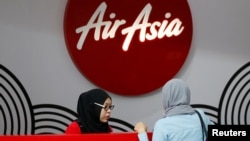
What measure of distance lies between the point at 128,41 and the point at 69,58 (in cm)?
51

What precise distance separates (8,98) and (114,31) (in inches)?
40.5

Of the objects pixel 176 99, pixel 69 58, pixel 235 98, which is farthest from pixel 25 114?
pixel 235 98

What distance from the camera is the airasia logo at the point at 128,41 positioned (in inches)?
141

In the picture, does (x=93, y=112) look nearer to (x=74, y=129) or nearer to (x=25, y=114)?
(x=74, y=129)

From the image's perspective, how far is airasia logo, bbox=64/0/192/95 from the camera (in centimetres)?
359

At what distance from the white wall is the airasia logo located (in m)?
0.10

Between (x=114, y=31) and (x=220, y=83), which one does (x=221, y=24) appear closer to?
(x=220, y=83)

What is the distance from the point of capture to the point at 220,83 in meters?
3.87

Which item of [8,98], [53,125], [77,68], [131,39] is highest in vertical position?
[131,39]

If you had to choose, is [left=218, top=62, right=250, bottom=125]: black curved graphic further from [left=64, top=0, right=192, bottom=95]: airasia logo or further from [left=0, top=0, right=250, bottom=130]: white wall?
[left=64, top=0, right=192, bottom=95]: airasia logo

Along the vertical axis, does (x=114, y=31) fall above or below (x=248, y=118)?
above

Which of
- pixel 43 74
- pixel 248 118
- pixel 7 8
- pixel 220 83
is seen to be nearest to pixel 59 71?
pixel 43 74

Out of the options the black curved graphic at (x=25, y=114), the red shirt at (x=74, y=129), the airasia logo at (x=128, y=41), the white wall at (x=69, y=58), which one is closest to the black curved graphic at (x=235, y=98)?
the white wall at (x=69, y=58)

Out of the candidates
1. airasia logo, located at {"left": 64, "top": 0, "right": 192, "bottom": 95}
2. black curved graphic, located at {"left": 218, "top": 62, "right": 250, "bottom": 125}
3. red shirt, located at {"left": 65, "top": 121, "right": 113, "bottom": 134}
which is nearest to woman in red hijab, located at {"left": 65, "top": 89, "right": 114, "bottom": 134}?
red shirt, located at {"left": 65, "top": 121, "right": 113, "bottom": 134}
